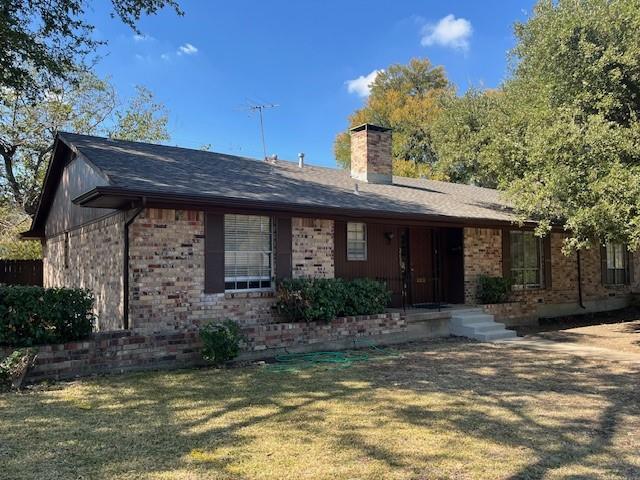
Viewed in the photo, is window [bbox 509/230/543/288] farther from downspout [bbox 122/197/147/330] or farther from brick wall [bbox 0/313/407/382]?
downspout [bbox 122/197/147/330]

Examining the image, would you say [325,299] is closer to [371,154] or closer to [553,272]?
[371,154]

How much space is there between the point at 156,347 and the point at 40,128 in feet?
54.6

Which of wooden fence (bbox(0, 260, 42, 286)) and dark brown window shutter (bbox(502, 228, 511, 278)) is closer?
dark brown window shutter (bbox(502, 228, 511, 278))

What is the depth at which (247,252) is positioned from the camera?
980 cm

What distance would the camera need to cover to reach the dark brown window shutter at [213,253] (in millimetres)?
9094

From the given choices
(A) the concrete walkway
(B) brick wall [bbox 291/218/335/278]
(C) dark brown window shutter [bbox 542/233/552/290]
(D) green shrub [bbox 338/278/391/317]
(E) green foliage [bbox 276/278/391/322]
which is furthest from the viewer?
(C) dark brown window shutter [bbox 542/233/552/290]

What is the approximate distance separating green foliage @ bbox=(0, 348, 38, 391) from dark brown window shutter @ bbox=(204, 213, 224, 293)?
3165 mm

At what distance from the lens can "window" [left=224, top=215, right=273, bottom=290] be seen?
959cm

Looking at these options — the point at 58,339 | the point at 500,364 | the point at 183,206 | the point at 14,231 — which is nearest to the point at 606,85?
the point at 500,364

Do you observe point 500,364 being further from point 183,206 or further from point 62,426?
point 62,426

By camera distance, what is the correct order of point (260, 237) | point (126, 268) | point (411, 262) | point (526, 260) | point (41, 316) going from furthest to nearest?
point (526, 260), point (411, 262), point (260, 237), point (126, 268), point (41, 316)

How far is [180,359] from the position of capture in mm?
7969

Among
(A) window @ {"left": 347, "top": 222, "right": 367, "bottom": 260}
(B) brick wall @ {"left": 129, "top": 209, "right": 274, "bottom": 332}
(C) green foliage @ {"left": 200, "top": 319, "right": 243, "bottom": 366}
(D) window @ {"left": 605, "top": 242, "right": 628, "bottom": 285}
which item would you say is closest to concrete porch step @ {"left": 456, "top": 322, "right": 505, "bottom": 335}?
(A) window @ {"left": 347, "top": 222, "right": 367, "bottom": 260}

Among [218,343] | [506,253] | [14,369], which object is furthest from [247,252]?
[506,253]
